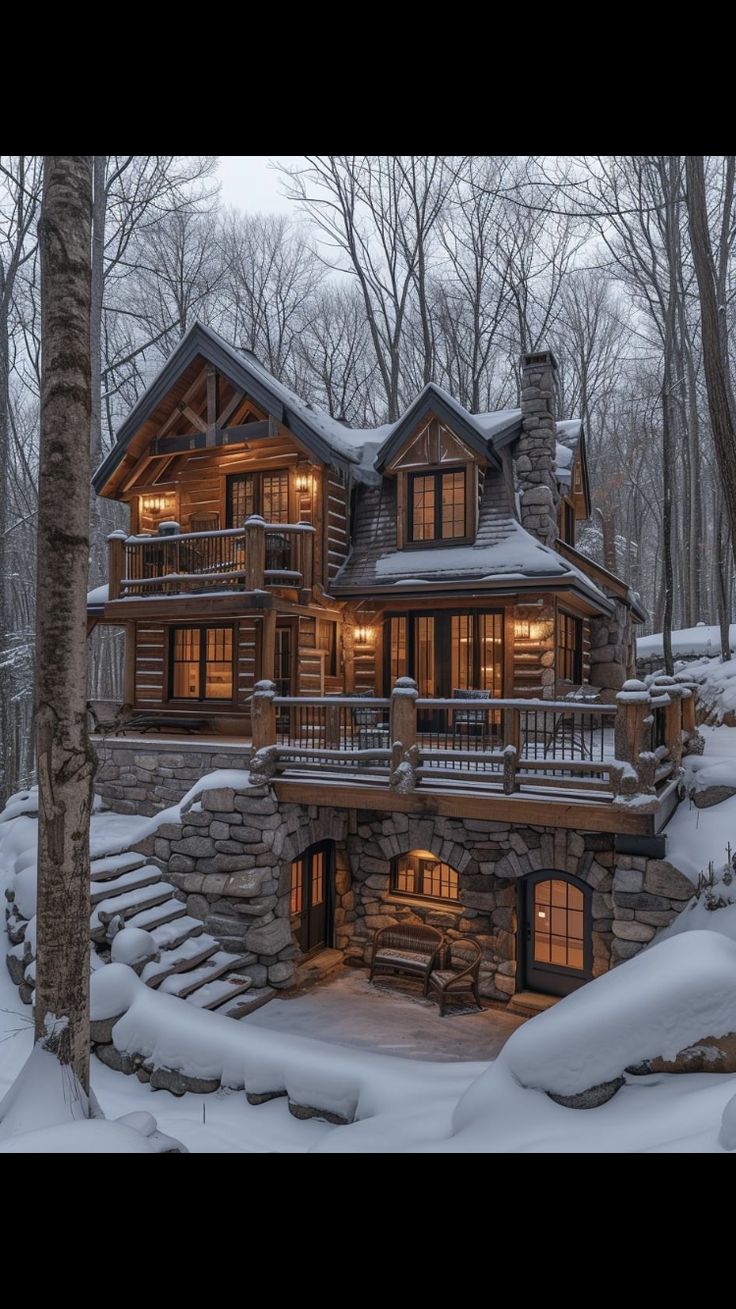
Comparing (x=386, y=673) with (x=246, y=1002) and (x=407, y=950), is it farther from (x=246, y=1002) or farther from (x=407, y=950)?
(x=246, y=1002)

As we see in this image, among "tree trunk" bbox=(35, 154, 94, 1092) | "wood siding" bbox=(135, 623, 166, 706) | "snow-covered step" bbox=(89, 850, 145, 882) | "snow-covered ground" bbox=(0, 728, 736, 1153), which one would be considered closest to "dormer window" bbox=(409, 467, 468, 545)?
"wood siding" bbox=(135, 623, 166, 706)

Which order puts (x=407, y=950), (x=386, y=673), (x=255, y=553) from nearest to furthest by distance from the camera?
(x=407, y=950), (x=255, y=553), (x=386, y=673)

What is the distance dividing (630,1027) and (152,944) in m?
6.51

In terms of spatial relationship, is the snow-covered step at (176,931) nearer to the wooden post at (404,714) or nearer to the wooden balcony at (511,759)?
the wooden balcony at (511,759)

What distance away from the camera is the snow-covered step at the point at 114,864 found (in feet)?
32.8

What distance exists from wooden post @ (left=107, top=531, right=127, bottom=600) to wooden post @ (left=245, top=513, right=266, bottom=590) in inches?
135

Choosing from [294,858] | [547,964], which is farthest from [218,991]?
[547,964]

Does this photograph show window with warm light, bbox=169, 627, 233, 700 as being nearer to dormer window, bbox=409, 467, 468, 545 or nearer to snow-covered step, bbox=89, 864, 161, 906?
dormer window, bbox=409, 467, 468, 545

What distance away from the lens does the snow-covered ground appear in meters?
4.22

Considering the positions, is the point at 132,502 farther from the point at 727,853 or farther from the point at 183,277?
the point at 727,853

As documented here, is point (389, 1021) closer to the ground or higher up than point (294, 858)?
closer to the ground

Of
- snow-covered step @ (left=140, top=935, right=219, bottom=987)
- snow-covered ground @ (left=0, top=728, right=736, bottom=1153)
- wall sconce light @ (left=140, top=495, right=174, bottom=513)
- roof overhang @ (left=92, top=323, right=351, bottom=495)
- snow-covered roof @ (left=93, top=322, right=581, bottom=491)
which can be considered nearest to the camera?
snow-covered ground @ (left=0, top=728, right=736, bottom=1153)

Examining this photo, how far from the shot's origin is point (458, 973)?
33.1 ft
